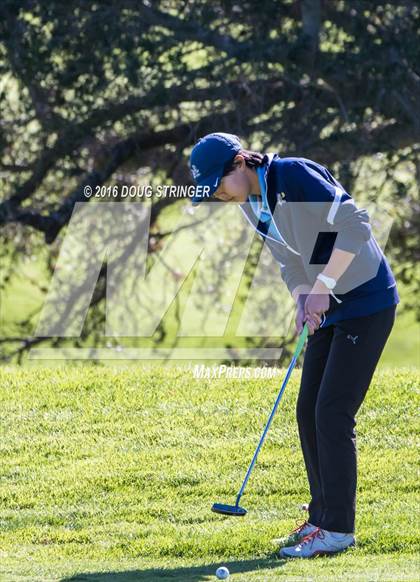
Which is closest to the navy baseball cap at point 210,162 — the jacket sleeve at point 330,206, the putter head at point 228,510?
the jacket sleeve at point 330,206

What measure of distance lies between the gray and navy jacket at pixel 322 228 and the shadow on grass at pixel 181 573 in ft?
3.94

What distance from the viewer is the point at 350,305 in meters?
Answer: 5.66

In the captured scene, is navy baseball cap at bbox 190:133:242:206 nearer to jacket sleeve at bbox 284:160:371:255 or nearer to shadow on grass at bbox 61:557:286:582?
jacket sleeve at bbox 284:160:371:255

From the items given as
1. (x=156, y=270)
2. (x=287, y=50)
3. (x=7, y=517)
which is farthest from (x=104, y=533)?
(x=156, y=270)

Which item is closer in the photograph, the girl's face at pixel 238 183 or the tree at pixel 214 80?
the girl's face at pixel 238 183

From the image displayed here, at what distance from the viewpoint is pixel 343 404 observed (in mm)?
5664

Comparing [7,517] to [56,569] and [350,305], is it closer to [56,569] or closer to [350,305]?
[56,569]

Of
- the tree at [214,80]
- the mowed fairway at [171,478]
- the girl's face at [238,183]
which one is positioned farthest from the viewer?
the tree at [214,80]

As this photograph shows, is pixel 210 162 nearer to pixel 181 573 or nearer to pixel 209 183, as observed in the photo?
pixel 209 183

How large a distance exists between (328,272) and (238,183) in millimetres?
592

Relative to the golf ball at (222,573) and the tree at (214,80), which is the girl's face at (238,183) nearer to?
the golf ball at (222,573)

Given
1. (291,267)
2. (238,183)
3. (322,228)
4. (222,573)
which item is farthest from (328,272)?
(222,573)

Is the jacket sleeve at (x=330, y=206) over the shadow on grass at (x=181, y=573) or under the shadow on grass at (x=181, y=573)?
over

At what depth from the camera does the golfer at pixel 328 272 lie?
5.55m
